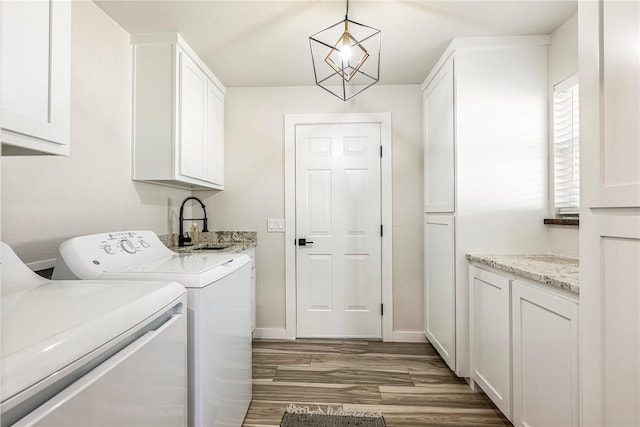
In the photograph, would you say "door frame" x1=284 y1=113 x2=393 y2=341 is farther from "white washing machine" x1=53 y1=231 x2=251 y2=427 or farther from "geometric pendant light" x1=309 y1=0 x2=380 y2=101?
"white washing machine" x1=53 y1=231 x2=251 y2=427

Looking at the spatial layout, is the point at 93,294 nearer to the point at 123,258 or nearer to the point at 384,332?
the point at 123,258

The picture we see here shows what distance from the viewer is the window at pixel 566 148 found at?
1797 mm

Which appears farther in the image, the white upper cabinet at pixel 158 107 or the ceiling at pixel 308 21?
the white upper cabinet at pixel 158 107

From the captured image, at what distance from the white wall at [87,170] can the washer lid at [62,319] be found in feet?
1.65

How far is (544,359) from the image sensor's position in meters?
1.30

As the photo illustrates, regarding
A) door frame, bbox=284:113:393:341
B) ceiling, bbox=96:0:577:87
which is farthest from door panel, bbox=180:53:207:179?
door frame, bbox=284:113:393:341

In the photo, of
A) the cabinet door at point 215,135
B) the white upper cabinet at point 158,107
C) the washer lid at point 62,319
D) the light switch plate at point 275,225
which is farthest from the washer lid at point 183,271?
the light switch plate at point 275,225

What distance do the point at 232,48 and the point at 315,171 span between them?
1.19 meters

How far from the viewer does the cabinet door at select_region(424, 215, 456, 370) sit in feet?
6.89

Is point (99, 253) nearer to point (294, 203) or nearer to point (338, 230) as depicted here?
point (294, 203)

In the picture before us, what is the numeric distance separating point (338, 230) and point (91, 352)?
7.38 ft

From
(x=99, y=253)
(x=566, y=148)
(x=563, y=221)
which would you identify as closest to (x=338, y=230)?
(x=563, y=221)

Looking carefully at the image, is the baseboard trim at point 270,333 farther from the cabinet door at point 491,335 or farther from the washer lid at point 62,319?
the washer lid at point 62,319

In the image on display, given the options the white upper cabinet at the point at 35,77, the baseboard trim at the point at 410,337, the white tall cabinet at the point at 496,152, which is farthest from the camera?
the baseboard trim at the point at 410,337
